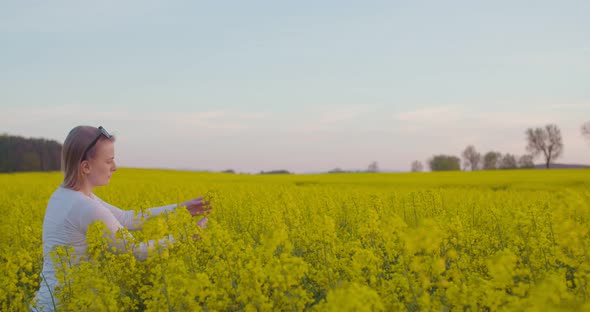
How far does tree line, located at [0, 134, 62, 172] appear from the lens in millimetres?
48250

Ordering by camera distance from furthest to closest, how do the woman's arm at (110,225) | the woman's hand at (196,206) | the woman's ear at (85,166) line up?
the woman's hand at (196,206) < the woman's ear at (85,166) < the woman's arm at (110,225)

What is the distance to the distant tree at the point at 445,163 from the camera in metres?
74.4

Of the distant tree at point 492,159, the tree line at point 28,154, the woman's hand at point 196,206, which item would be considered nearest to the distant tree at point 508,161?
the distant tree at point 492,159

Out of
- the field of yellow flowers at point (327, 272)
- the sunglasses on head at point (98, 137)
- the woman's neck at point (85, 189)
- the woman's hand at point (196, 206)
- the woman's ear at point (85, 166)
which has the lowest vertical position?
the field of yellow flowers at point (327, 272)

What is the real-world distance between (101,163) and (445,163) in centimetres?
7531

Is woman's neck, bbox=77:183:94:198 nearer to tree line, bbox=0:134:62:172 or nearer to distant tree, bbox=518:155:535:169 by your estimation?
tree line, bbox=0:134:62:172

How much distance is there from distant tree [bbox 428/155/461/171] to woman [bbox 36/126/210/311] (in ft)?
243

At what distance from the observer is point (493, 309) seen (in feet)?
8.70

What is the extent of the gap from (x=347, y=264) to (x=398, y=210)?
485 centimetres

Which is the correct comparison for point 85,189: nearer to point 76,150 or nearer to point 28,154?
point 76,150

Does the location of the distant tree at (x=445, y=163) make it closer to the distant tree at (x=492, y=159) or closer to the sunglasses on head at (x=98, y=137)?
the distant tree at (x=492, y=159)

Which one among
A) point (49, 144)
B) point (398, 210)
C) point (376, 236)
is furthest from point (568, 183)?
point (49, 144)

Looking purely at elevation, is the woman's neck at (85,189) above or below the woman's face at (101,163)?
below

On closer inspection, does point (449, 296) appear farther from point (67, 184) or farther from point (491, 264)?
point (67, 184)
